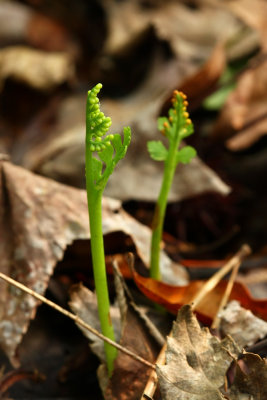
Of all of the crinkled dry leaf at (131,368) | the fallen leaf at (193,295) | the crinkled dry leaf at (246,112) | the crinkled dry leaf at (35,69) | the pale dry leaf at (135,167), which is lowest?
the crinkled dry leaf at (131,368)

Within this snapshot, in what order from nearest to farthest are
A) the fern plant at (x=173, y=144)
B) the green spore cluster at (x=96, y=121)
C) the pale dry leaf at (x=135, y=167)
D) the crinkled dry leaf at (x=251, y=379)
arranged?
the green spore cluster at (x=96, y=121), the crinkled dry leaf at (x=251, y=379), the fern plant at (x=173, y=144), the pale dry leaf at (x=135, y=167)

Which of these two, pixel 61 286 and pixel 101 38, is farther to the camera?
pixel 101 38

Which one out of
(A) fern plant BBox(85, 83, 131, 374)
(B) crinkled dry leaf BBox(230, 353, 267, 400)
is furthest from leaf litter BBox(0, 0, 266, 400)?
(A) fern plant BBox(85, 83, 131, 374)

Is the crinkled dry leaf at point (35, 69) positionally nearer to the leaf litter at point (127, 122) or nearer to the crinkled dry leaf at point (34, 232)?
the leaf litter at point (127, 122)

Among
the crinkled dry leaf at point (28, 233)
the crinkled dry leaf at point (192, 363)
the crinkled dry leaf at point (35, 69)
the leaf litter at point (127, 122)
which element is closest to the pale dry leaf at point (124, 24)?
the leaf litter at point (127, 122)

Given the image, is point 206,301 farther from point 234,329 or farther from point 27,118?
point 27,118

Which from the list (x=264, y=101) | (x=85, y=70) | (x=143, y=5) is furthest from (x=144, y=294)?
(x=143, y=5)
